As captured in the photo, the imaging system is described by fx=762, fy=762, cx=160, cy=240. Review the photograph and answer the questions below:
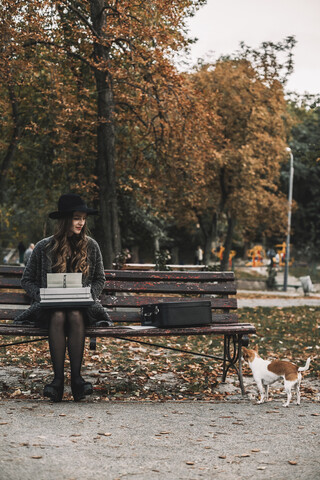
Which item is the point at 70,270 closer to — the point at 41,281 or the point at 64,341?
the point at 41,281

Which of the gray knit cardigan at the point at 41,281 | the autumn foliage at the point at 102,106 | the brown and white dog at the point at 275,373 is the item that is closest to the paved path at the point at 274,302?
the autumn foliage at the point at 102,106

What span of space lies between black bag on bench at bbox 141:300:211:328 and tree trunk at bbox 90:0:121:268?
10950 millimetres

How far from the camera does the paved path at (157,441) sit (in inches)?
169

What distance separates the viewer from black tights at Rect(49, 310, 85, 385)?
6043mm

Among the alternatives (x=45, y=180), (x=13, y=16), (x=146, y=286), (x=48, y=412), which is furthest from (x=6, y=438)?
(x=45, y=180)

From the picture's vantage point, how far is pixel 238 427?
5.44m

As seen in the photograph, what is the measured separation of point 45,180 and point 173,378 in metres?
17.6

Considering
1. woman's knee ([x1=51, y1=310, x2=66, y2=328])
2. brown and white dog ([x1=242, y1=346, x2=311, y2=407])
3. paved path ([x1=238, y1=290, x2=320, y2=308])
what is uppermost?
woman's knee ([x1=51, y1=310, x2=66, y2=328])

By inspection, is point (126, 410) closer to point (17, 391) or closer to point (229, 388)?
point (17, 391)

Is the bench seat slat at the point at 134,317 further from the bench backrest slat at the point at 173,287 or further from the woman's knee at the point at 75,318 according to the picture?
the woman's knee at the point at 75,318

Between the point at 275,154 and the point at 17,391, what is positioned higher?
the point at 275,154

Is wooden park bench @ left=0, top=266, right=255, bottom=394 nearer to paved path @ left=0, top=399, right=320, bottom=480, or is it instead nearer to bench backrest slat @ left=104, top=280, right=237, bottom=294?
bench backrest slat @ left=104, top=280, right=237, bottom=294

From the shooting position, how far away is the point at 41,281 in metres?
6.48

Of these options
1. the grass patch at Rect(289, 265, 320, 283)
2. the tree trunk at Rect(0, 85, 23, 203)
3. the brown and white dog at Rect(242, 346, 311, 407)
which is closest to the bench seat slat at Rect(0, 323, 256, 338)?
the brown and white dog at Rect(242, 346, 311, 407)
